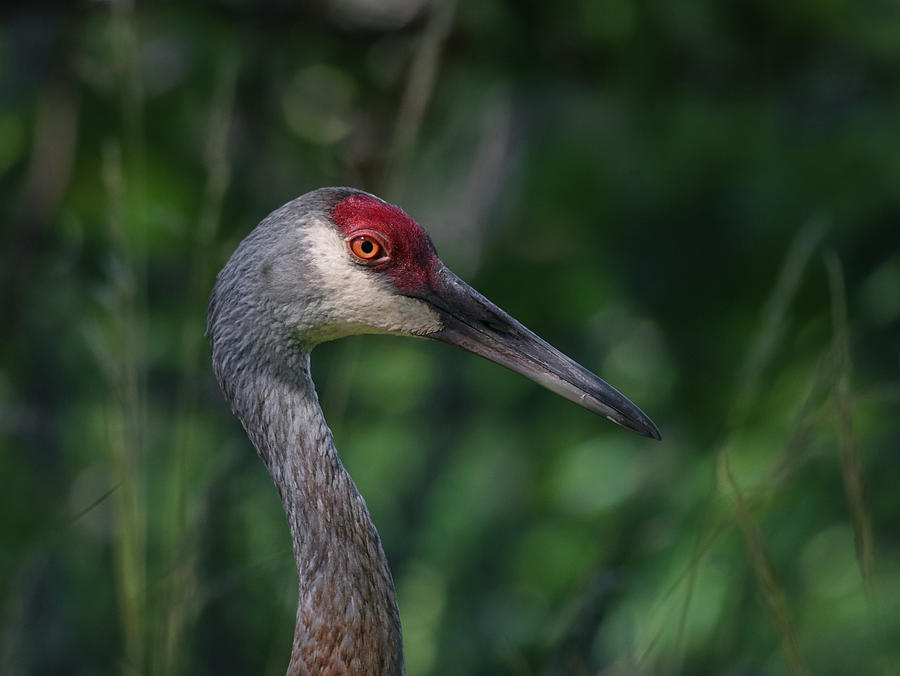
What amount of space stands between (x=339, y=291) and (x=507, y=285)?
1114 mm

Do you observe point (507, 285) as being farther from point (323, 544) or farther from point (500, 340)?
point (323, 544)

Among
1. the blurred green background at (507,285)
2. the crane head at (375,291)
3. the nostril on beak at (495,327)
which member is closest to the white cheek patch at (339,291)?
the crane head at (375,291)

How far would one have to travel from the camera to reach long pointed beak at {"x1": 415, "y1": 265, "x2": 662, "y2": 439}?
1.68 meters

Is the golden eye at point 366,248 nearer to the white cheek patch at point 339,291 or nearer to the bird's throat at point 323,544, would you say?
the white cheek patch at point 339,291

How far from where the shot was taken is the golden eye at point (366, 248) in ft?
5.48

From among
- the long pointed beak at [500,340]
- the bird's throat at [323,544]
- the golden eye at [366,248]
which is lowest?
the bird's throat at [323,544]

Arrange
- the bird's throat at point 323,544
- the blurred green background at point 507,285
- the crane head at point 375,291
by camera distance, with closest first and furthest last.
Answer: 1. the bird's throat at point 323,544
2. the crane head at point 375,291
3. the blurred green background at point 507,285

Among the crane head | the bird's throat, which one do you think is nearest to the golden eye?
the crane head

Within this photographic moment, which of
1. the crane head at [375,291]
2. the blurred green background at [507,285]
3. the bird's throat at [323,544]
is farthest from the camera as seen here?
the blurred green background at [507,285]

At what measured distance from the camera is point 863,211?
2.47 meters

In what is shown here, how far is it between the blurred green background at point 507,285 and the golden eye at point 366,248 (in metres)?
0.49

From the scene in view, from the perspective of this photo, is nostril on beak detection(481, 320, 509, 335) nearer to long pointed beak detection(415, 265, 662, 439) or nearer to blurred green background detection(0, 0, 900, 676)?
long pointed beak detection(415, 265, 662, 439)

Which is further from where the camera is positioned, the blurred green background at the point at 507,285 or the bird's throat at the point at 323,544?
the blurred green background at the point at 507,285

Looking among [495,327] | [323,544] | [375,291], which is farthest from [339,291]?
[323,544]
